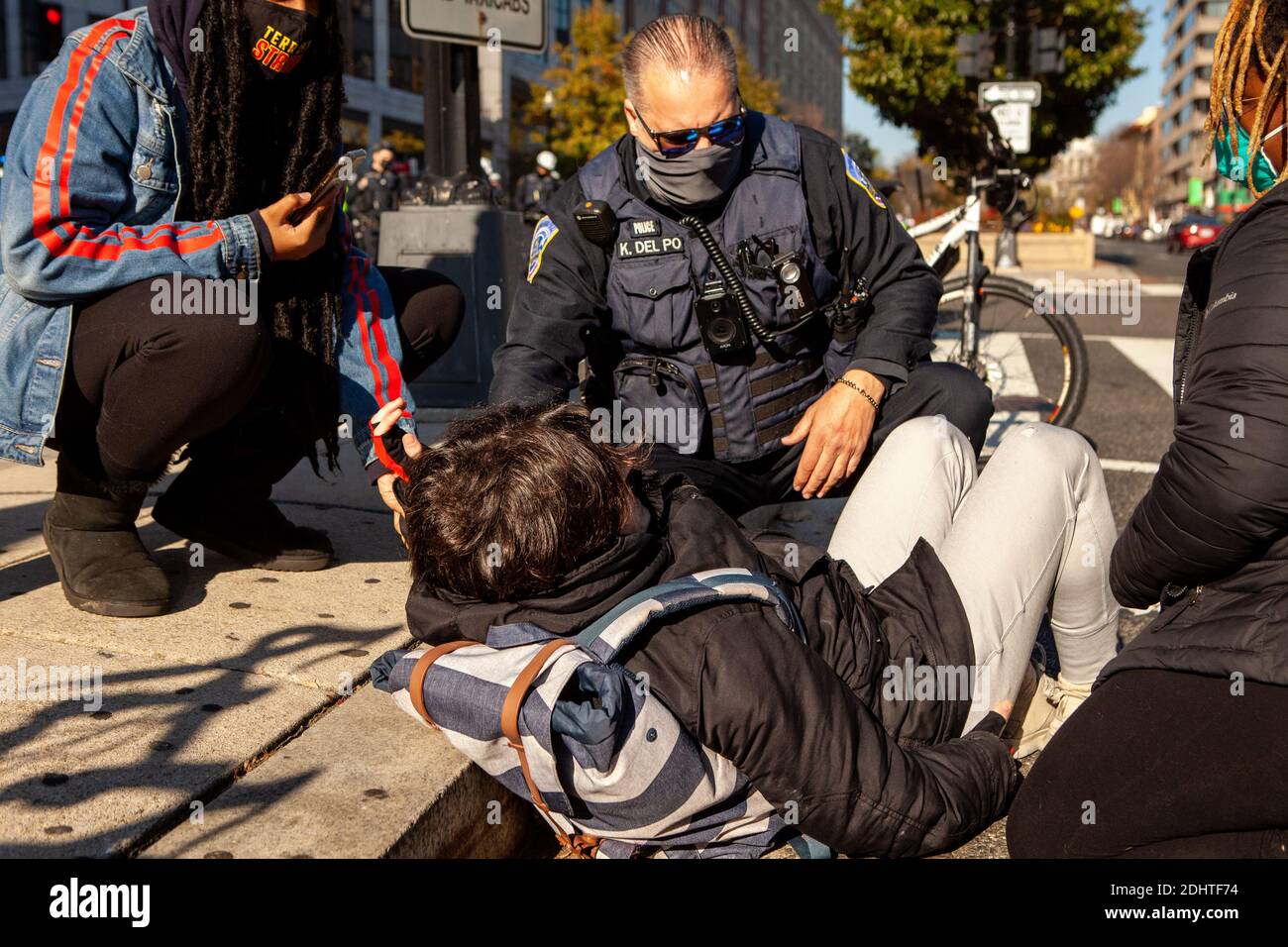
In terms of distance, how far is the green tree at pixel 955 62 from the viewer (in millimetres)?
22016

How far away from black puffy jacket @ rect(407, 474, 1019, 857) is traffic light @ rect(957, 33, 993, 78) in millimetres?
15751

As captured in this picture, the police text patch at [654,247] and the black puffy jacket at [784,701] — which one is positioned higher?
the police text patch at [654,247]

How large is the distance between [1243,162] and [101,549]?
2485 millimetres

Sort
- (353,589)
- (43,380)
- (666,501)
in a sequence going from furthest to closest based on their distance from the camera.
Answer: (353,589)
(43,380)
(666,501)

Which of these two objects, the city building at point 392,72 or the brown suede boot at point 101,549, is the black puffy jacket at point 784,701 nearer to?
the brown suede boot at point 101,549

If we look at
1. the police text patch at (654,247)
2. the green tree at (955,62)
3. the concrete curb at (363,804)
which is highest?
the green tree at (955,62)

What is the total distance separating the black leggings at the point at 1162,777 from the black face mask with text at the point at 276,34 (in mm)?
2246

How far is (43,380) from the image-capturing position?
2.65m

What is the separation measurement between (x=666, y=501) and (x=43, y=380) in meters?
1.43

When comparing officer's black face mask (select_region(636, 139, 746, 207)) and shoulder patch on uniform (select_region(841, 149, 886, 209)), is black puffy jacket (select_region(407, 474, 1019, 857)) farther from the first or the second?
shoulder patch on uniform (select_region(841, 149, 886, 209))

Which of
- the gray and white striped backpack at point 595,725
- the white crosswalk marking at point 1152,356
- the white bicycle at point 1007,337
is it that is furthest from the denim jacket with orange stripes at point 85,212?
the white crosswalk marking at point 1152,356

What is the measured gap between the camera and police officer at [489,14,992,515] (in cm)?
291

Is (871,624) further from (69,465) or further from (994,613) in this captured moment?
(69,465)
